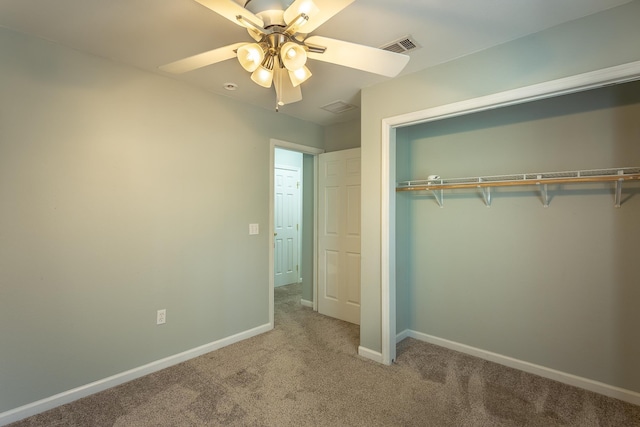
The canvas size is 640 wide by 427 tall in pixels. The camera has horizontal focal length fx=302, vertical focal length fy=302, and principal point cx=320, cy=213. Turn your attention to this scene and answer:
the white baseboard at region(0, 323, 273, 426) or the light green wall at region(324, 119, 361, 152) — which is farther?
the light green wall at region(324, 119, 361, 152)

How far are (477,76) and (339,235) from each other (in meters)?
2.21

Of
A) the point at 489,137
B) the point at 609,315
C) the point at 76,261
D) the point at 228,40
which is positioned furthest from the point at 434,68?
the point at 76,261

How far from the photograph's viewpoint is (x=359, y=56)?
142 centimetres

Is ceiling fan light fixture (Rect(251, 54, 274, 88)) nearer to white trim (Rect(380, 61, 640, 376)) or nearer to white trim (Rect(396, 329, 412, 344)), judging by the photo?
white trim (Rect(380, 61, 640, 376))

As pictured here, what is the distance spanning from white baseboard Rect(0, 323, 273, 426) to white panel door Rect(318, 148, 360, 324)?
1209 millimetres

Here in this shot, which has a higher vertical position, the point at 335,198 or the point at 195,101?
the point at 195,101

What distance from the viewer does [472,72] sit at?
2.17 m

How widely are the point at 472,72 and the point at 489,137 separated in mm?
756

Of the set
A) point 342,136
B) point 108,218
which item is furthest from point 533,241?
point 108,218

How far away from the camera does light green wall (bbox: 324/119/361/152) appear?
12.1ft

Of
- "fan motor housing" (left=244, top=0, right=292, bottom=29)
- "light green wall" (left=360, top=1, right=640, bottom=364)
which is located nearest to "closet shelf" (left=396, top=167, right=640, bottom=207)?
"light green wall" (left=360, top=1, right=640, bottom=364)

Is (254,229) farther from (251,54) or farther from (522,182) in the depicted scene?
(522,182)

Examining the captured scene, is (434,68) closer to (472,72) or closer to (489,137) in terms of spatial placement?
(472,72)

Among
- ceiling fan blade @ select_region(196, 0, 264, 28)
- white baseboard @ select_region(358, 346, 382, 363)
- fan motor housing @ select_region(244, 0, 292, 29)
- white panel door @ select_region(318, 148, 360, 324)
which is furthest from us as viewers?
white panel door @ select_region(318, 148, 360, 324)
